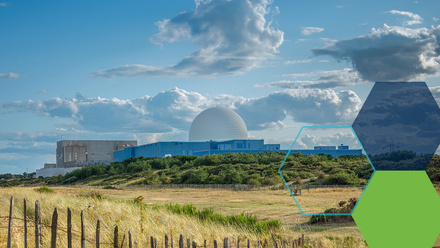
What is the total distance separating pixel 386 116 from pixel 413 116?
25.3 inches

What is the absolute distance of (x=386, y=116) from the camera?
31.2ft

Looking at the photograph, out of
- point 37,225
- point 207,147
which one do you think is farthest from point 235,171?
point 207,147

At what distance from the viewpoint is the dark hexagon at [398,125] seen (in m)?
9.07

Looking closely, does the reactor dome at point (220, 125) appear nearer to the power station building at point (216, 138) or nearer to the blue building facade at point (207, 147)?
the power station building at point (216, 138)

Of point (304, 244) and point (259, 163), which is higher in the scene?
point (259, 163)

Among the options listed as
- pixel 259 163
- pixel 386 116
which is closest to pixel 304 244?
pixel 386 116

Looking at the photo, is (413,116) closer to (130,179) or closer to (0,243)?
(0,243)

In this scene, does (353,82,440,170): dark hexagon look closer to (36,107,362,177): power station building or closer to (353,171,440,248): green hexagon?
(353,171,440,248): green hexagon

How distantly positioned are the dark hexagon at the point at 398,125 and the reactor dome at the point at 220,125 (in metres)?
80.4

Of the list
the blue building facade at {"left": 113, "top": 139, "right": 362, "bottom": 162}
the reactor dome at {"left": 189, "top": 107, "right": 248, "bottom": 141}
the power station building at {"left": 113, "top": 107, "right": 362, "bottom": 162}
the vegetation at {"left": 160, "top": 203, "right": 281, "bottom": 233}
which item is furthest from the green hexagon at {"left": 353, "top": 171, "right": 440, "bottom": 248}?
the reactor dome at {"left": 189, "top": 107, "right": 248, "bottom": 141}

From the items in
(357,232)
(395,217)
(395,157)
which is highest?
(395,157)

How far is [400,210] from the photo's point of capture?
8039 millimetres

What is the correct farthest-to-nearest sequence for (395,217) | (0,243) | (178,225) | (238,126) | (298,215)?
(238,126) → (298,215) → (178,225) → (0,243) → (395,217)

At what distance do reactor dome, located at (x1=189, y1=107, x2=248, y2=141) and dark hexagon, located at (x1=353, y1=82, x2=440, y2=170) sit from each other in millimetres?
80356
